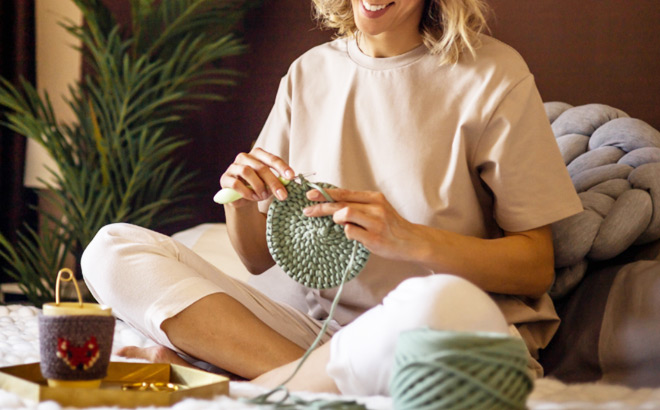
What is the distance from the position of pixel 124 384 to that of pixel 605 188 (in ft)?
3.24

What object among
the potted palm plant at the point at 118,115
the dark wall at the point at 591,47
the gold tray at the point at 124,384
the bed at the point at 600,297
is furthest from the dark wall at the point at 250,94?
the gold tray at the point at 124,384

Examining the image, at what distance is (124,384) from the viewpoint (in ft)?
3.14

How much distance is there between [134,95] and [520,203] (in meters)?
1.55

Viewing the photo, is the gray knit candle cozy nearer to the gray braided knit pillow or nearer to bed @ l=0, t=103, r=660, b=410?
bed @ l=0, t=103, r=660, b=410

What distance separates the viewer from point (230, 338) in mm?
1171

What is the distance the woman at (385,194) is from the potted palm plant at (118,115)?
35.6 inches

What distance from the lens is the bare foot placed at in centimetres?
124

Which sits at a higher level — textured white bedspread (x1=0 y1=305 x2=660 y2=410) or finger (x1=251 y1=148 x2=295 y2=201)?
finger (x1=251 y1=148 x2=295 y2=201)

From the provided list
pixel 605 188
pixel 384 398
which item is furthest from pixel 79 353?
pixel 605 188

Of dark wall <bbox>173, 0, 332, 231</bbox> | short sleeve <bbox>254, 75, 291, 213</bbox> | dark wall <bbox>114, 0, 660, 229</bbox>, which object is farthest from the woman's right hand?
dark wall <bbox>173, 0, 332, 231</bbox>

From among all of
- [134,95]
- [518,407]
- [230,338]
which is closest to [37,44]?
[134,95]

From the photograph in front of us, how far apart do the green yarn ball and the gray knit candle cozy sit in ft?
1.14

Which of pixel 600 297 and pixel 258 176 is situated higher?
pixel 258 176

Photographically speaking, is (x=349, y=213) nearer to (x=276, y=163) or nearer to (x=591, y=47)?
(x=276, y=163)
